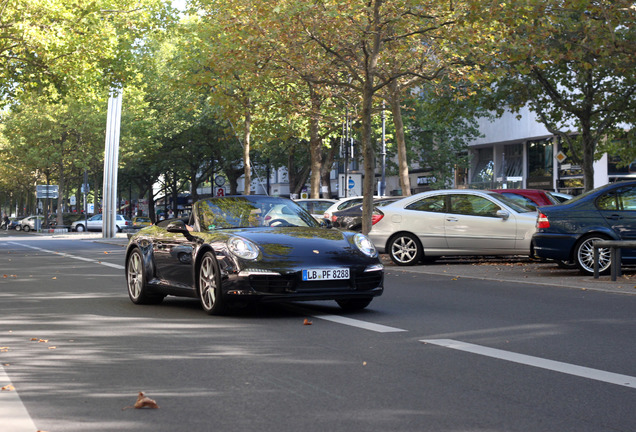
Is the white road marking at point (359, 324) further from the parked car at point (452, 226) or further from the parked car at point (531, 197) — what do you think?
the parked car at point (531, 197)

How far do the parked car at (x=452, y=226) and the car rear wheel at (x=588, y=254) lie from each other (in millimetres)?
3010

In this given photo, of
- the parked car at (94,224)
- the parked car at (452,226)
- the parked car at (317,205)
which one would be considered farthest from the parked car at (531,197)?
the parked car at (94,224)

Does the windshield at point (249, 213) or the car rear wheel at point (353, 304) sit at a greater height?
the windshield at point (249, 213)

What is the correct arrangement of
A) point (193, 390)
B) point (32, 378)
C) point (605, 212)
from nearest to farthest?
point (193, 390) < point (32, 378) < point (605, 212)

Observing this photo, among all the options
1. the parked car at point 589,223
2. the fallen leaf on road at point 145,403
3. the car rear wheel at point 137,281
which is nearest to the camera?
the fallen leaf on road at point 145,403

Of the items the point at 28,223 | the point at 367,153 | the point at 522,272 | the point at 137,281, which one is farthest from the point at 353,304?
the point at 28,223

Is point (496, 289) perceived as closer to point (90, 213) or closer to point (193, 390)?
point (193, 390)

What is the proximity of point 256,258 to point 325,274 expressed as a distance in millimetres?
698

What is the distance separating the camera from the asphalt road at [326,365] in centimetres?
540

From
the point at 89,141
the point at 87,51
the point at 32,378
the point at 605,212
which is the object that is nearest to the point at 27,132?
the point at 89,141

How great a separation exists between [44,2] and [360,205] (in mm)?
10687

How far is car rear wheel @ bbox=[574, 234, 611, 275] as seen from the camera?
53.4 feet

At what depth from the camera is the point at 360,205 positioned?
1078 inches

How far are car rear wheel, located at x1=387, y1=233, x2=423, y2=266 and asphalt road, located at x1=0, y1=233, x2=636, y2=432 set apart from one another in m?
7.24
